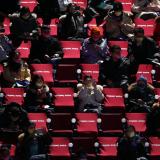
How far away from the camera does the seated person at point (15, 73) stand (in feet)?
47.1

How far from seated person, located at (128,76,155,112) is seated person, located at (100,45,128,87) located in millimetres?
351

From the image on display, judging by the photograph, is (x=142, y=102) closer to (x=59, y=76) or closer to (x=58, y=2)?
(x=59, y=76)

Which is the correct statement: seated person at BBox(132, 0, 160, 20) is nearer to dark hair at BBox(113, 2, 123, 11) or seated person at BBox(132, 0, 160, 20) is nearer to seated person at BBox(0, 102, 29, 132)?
dark hair at BBox(113, 2, 123, 11)

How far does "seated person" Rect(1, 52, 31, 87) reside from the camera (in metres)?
14.4

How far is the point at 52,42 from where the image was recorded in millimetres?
14930

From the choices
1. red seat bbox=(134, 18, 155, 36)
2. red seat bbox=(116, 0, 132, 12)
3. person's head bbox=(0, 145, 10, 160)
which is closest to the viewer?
person's head bbox=(0, 145, 10, 160)

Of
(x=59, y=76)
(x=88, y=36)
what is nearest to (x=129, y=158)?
(x=59, y=76)

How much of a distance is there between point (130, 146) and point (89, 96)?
1.33 m

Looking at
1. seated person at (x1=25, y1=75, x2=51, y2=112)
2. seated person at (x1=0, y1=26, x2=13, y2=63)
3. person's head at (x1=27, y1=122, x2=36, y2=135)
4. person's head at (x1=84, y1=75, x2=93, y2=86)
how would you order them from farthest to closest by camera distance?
seated person at (x1=0, y1=26, x2=13, y2=63), person's head at (x1=84, y1=75, x2=93, y2=86), seated person at (x1=25, y1=75, x2=51, y2=112), person's head at (x1=27, y1=122, x2=36, y2=135)

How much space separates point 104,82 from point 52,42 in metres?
1.21

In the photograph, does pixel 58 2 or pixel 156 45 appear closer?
pixel 156 45

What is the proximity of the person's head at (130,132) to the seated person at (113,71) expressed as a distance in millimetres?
1444

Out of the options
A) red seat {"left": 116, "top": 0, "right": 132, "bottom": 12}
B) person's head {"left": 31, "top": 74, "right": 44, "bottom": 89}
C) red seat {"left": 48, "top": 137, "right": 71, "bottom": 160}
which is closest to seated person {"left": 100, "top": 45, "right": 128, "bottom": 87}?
person's head {"left": 31, "top": 74, "right": 44, "bottom": 89}

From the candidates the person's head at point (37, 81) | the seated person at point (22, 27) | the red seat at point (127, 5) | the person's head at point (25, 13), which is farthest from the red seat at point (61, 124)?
the red seat at point (127, 5)
